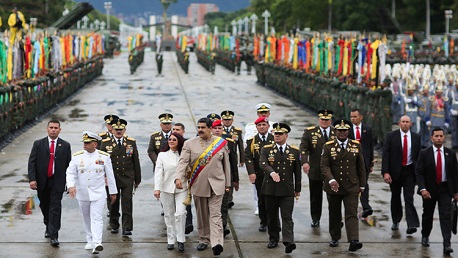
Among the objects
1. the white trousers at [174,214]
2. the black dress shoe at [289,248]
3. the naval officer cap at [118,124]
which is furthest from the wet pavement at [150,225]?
the naval officer cap at [118,124]

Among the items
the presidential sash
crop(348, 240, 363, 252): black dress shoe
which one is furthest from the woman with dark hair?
crop(348, 240, 363, 252): black dress shoe

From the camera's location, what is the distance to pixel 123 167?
12391 millimetres

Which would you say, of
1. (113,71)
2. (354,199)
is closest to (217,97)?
(113,71)

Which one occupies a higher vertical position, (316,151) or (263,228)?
(316,151)

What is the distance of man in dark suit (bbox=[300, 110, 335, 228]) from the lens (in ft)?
42.4

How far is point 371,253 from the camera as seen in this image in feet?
37.8

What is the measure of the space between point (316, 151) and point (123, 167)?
8.51 ft

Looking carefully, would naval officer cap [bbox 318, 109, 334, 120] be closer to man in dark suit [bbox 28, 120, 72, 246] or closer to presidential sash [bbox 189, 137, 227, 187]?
presidential sash [bbox 189, 137, 227, 187]

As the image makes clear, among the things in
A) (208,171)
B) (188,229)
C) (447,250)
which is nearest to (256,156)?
(188,229)

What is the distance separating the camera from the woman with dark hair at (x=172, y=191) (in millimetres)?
11367

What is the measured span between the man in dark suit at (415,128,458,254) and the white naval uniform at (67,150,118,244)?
3.78m

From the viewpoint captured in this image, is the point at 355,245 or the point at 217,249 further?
the point at 355,245

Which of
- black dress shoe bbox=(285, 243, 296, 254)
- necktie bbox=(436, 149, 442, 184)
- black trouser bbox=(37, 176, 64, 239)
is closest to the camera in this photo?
black dress shoe bbox=(285, 243, 296, 254)

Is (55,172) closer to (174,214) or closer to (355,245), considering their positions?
(174,214)
